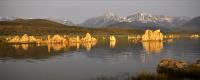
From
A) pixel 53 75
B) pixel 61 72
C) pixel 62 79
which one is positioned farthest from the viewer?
pixel 61 72

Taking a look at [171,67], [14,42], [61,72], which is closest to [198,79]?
[171,67]

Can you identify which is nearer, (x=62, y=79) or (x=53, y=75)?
(x=62, y=79)

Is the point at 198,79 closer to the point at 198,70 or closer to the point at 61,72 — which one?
the point at 198,70

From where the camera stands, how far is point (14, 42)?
3553 inches

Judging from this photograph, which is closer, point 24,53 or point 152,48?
point 24,53

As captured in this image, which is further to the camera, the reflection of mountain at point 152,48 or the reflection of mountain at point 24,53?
the reflection of mountain at point 152,48

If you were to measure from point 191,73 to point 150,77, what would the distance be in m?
3.65

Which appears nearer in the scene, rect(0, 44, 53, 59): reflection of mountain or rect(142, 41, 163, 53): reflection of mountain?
rect(0, 44, 53, 59): reflection of mountain

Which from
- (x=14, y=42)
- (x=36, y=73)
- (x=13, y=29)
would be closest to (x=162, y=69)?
(x=36, y=73)

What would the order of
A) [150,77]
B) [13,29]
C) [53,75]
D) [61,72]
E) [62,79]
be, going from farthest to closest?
[13,29] → [61,72] → [53,75] → [62,79] → [150,77]

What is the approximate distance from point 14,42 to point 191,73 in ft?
233

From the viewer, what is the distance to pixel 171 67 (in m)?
27.8

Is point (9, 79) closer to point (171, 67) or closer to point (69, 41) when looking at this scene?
point (171, 67)

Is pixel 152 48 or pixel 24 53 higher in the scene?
pixel 152 48
